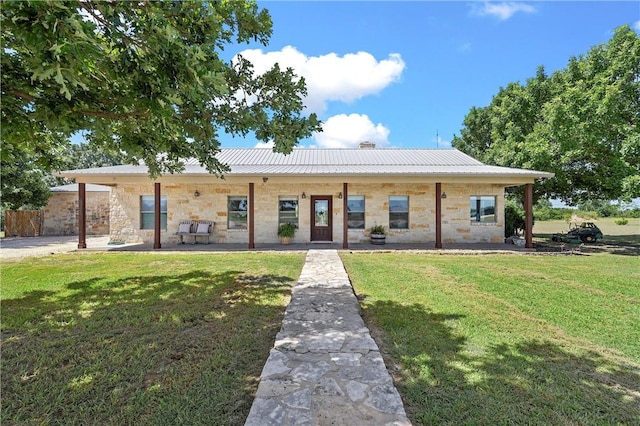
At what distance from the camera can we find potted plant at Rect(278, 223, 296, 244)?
507 inches

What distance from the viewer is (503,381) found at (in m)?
2.86

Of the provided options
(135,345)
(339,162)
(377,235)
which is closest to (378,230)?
(377,235)

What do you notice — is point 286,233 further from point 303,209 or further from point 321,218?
point 321,218

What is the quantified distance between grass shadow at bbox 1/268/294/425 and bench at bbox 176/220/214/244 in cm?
679

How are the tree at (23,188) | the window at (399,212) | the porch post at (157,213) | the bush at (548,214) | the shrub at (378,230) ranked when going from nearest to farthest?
1. the porch post at (157,213)
2. the shrub at (378,230)
3. the window at (399,212)
4. the tree at (23,188)
5. the bush at (548,214)

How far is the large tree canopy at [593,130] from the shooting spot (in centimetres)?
1138

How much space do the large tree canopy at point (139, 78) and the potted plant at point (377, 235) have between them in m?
8.59

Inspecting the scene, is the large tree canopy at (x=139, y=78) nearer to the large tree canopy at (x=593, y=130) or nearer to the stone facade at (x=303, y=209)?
the stone facade at (x=303, y=209)

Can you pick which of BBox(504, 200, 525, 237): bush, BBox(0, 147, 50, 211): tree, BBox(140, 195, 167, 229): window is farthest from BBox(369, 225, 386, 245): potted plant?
BBox(0, 147, 50, 211): tree

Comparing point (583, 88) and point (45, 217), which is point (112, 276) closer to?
point (45, 217)

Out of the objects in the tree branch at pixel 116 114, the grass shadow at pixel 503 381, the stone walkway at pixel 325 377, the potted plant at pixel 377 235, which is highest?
the tree branch at pixel 116 114

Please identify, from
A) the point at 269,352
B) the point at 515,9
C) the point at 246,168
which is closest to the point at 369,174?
the point at 246,168

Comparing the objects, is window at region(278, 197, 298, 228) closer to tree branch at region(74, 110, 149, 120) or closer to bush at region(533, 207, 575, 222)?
tree branch at region(74, 110, 149, 120)

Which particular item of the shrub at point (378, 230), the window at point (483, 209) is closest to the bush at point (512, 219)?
the window at point (483, 209)
